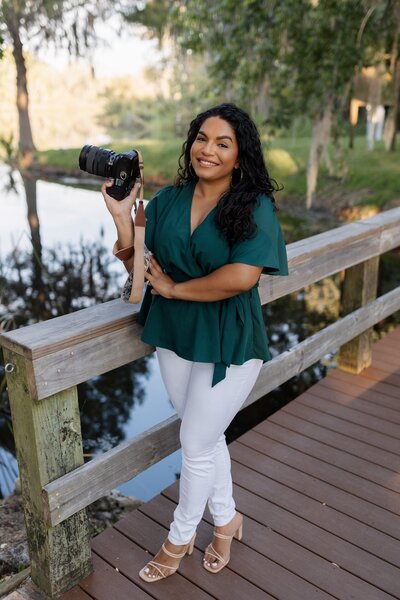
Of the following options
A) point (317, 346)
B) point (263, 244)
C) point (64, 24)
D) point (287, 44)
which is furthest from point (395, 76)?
point (64, 24)

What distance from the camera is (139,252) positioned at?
1.72 metres

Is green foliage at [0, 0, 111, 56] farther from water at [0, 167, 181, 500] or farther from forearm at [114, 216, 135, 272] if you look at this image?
forearm at [114, 216, 135, 272]

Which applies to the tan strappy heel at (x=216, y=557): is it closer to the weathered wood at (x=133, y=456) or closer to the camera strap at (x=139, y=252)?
the weathered wood at (x=133, y=456)

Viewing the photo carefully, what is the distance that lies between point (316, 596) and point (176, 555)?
0.47 m

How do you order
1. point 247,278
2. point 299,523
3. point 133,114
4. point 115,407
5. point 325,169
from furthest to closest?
point 133,114 < point 325,169 < point 115,407 < point 299,523 < point 247,278

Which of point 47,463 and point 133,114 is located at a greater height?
point 47,463

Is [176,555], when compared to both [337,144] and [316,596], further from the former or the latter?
[337,144]

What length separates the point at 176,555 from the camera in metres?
Result: 1.96

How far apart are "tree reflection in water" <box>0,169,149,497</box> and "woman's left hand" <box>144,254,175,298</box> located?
106 cm

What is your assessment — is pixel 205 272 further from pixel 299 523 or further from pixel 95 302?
pixel 95 302

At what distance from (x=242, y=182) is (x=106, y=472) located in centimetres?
102

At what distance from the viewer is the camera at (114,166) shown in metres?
1.66

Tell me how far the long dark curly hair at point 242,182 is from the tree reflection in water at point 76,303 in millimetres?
1330

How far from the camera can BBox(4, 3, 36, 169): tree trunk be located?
15661 millimetres
